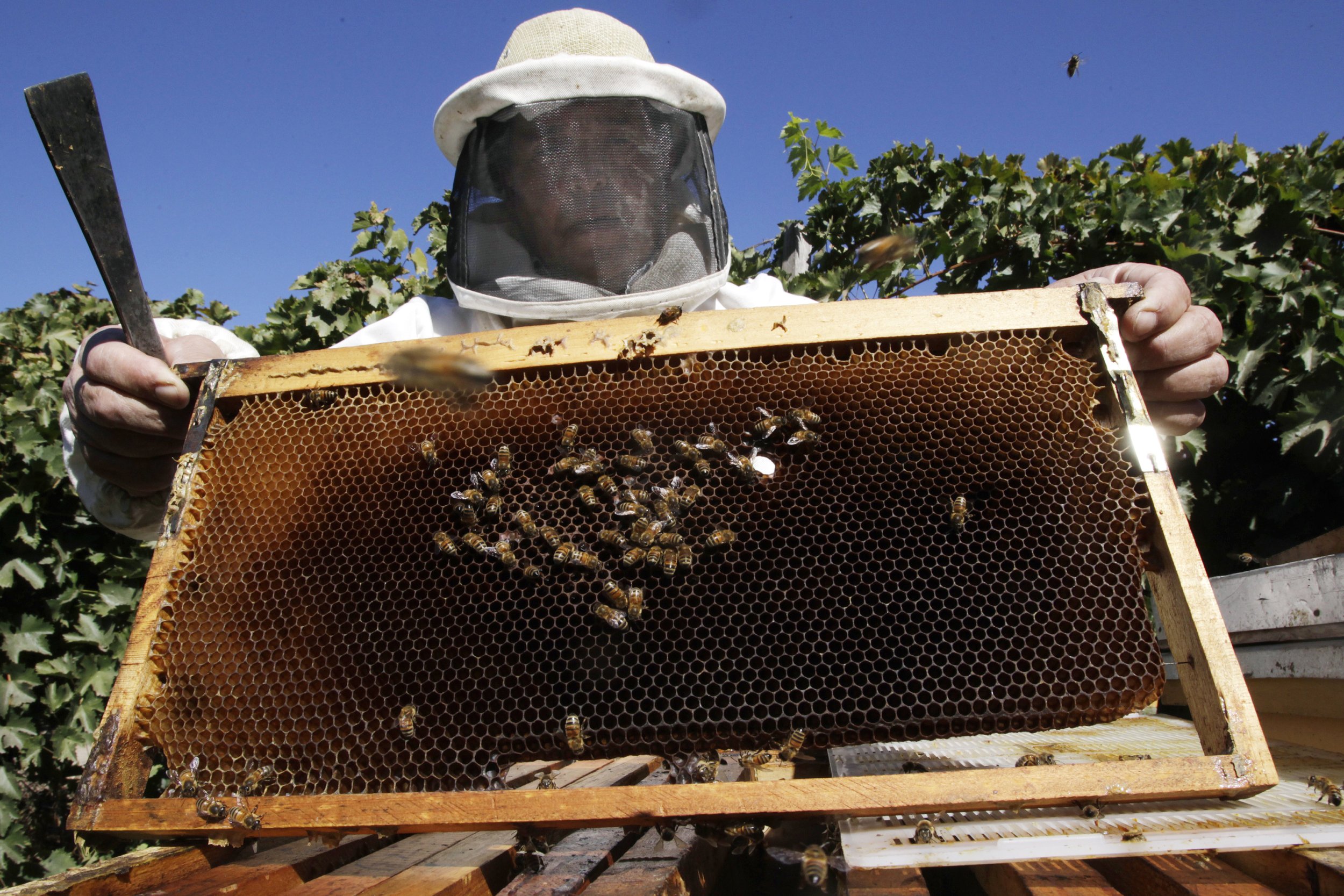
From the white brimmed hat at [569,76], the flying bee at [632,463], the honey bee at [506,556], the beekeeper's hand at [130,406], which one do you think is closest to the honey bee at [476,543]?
the honey bee at [506,556]

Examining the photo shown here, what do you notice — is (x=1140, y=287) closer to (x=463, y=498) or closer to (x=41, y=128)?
(x=463, y=498)

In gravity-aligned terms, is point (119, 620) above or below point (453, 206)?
below

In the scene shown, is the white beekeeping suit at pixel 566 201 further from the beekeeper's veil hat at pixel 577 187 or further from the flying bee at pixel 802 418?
the flying bee at pixel 802 418

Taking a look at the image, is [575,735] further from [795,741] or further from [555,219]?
[555,219]

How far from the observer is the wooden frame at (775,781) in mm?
1901

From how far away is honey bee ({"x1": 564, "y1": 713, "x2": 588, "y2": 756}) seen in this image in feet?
7.05

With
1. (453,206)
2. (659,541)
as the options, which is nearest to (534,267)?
(453,206)

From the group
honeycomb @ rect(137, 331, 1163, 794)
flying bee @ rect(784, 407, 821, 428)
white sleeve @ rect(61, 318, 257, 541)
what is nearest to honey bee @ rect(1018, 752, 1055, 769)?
honeycomb @ rect(137, 331, 1163, 794)

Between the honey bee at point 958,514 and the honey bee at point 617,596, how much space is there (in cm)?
106

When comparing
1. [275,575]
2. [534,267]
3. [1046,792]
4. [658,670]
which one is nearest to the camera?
[1046,792]

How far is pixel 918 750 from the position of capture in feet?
9.89

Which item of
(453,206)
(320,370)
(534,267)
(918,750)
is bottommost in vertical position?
(918,750)

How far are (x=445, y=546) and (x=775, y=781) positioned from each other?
131 cm

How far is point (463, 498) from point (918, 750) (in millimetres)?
2104
